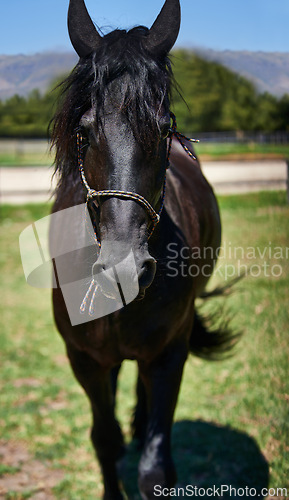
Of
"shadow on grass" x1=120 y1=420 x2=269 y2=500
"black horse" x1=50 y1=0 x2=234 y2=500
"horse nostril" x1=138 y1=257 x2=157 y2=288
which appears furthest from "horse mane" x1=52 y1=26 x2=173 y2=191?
"shadow on grass" x1=120 y1=420 x2=269 y2=500

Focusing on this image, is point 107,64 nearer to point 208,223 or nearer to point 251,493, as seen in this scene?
point 208,223

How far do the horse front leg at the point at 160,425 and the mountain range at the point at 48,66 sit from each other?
1.89 metres

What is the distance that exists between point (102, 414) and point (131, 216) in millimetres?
1522

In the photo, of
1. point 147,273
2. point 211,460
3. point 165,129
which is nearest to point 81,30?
point 165,129

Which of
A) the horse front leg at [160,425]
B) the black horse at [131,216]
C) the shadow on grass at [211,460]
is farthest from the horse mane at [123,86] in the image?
the shadow on grass at [211,460]

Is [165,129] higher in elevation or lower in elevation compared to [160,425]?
higher

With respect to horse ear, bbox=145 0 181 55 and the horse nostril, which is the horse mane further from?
the horse nostril

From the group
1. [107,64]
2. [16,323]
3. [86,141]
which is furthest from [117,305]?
[16,323]

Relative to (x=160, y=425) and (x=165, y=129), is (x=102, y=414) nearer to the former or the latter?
(x=160, y=425)

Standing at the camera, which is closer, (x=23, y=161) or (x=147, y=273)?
(x=147, y=273)

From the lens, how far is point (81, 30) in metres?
1.90

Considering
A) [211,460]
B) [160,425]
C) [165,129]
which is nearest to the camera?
[165,129]

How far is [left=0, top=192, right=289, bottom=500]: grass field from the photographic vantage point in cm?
304

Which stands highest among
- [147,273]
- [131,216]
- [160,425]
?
[131,216]
